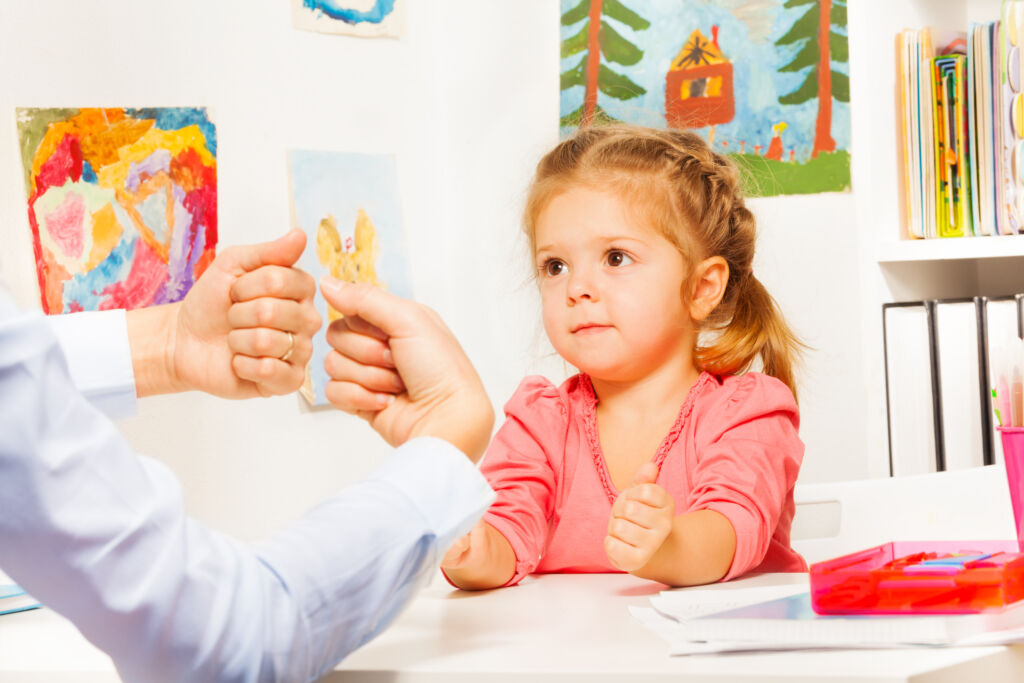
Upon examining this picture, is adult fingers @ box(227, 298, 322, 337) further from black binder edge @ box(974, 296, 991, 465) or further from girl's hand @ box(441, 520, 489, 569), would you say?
black binder edge @ box(974, 296, 991, 465)

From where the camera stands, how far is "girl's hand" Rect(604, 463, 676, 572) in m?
0.75

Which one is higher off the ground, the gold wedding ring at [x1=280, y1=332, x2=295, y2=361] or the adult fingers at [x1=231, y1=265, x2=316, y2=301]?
the adult fingers at [x1=231, y1=265, x2=316, y2=301]

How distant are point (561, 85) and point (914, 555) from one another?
138 centimetres

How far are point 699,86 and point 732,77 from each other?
0.06 m

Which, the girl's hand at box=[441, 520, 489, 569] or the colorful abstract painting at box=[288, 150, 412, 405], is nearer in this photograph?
the girl's hand at box=[441, 520, 489, 569]

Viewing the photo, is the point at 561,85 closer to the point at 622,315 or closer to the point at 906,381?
the point at 906,381

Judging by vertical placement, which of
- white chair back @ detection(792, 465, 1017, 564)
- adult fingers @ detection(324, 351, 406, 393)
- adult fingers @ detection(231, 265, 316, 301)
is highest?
adult fingers @ detection(231, 265, 316, 301)

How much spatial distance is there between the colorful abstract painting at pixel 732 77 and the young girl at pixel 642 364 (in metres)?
0.64

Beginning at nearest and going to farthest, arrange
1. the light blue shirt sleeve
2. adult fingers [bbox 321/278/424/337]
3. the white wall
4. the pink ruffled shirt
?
the light blue shirt sleeve → adult fingers [bbox 321/278/424/337] → the pink ruffled shirt → the white wall

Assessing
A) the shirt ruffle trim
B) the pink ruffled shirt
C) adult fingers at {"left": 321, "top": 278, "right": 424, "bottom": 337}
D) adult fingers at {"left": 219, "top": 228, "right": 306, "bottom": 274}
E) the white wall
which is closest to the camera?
adult fingers at {"left": 321, "top": 278, "right": 424, "bottom": 337}

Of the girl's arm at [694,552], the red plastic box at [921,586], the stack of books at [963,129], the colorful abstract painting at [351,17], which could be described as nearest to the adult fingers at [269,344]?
the girl's arm at [694,552]

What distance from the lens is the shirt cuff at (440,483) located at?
555 millimetres

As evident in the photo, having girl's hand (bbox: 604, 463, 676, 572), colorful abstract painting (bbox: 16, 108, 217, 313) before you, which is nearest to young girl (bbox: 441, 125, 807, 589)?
girl's hand (bbox: 604, 463, 676, 572)

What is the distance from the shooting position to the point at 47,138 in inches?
49.2
